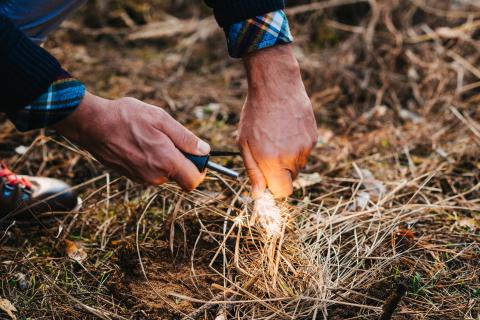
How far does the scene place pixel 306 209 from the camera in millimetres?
1812

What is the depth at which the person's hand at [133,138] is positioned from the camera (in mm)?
1267

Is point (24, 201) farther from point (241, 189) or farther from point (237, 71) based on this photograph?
point (237, 71)

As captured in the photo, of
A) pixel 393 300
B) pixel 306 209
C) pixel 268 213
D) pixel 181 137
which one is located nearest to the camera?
pixel 393 300

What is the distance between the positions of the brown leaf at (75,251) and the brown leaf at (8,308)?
27 cm

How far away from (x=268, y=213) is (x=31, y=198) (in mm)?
1030

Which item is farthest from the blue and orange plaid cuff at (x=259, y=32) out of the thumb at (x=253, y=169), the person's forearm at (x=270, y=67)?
the thumb at (x=253, y=169)

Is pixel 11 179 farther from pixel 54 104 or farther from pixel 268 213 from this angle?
pixel 268 213

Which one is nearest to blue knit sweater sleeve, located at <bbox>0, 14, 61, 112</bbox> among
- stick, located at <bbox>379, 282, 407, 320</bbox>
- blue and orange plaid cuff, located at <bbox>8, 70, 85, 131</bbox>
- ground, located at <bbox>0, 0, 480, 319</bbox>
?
blue and orange plaid cuff, located at <bbox>8, 70, 85, 131</bbox>

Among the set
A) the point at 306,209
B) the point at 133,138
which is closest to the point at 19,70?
the point at 133,138

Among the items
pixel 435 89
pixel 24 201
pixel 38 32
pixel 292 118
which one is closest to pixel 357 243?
pixel 292 118

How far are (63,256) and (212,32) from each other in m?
2.56

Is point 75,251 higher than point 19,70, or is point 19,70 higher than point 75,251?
point 19,70

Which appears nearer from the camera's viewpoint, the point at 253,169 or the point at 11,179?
the point at 253,169

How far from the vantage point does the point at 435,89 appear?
9.87 ft
